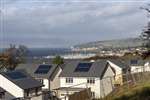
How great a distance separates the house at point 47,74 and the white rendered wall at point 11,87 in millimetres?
9040

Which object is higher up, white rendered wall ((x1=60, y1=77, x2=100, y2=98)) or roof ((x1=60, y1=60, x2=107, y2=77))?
roof ((x1=60, y1=60, x2=107, y2=77))

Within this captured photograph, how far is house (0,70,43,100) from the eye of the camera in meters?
39.9

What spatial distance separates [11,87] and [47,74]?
10930 mm

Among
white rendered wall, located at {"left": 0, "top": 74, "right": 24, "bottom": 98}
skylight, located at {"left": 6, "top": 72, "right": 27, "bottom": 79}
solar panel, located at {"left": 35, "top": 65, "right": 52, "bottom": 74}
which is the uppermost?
solar panel, located at {"left": 35, "top": 65, "right": 52, "bottom": 74}

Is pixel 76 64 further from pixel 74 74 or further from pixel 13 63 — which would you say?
pixel 13 63

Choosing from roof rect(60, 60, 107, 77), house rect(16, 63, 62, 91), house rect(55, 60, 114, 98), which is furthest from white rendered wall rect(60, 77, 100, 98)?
house rect(16, 63, 62, 91)

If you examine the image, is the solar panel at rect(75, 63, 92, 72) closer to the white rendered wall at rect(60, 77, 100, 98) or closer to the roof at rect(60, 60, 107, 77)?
the roof at rect(60, 60, 107, 77)

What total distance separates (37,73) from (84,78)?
6.95m

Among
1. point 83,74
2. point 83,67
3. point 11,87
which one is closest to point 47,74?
point 83,67

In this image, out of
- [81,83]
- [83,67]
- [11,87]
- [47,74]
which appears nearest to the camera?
[11,87]

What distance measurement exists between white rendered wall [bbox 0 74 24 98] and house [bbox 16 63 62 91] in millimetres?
9040

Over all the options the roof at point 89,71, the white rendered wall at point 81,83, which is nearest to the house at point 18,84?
the white rendered wall at point 81,83

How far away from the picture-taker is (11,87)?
132ft

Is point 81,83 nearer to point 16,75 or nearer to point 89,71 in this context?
point 89,71
